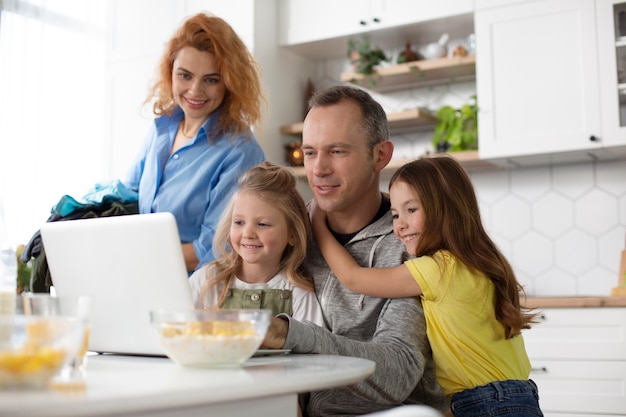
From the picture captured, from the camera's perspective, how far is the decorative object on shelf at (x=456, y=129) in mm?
3553

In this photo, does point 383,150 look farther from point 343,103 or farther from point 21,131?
point 21,131

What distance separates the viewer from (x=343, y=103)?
6.01 feet

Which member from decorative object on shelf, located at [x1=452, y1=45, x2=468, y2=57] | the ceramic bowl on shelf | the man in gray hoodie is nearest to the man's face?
the man in gray hoodie

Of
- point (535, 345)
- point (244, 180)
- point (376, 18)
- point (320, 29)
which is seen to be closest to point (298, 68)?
point (320, 29)

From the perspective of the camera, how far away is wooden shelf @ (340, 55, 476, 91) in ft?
11.8

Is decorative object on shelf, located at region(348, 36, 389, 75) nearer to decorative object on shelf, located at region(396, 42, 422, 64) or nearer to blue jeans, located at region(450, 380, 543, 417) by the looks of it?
decorative object on shelf, located at region(396, 42, 422, 64)

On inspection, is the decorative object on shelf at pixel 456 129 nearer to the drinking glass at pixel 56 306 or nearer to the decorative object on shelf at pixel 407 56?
the decorative object on shelf at pixel 407 56

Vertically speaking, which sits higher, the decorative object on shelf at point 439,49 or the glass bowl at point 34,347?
the decorative object on shelf at point 439,49

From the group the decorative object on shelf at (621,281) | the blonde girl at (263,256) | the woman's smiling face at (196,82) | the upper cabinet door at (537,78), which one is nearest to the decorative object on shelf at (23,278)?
the woman's smiling face at (196,82)

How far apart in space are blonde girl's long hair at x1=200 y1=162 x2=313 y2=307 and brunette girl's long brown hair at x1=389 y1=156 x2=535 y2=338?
0.84ft

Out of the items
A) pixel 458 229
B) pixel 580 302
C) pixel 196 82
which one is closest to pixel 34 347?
pixel 458 229

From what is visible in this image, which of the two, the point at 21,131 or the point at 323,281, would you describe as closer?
the point at 323,281

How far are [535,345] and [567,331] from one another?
138mm

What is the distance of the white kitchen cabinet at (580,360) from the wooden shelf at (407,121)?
1148 mm
